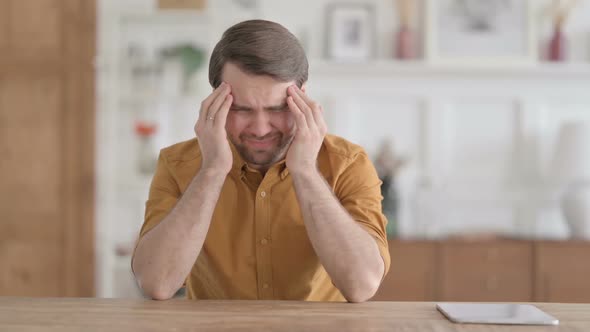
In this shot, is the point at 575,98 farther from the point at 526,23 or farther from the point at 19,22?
the point at 19,22

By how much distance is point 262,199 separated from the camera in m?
1.73

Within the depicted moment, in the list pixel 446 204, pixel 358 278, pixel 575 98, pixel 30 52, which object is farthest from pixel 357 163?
pixel 30 52

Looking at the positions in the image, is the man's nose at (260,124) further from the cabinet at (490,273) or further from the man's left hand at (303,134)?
the cabinet at (490,273)

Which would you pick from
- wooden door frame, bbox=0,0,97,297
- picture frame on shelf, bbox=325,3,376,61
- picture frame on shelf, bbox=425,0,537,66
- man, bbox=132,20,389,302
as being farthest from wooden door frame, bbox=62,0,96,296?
man, bbox=132,20,389,302

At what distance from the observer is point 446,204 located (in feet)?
12.2

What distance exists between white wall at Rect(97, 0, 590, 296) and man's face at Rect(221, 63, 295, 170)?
219 centimetres

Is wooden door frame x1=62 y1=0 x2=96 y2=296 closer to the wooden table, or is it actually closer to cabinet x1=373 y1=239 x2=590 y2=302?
cabinet x1=373 y1=239 x2=590 y2=302

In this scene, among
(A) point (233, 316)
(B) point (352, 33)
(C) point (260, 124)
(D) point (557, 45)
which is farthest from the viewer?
(B) point (352, 33)

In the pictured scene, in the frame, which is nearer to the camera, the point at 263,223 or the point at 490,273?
the point at 263,223

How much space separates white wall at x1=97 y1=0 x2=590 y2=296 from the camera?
388 cm

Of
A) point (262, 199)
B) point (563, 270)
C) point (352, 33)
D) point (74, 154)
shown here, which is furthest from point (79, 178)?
point (563, 270)

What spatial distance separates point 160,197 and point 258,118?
0.36 metres

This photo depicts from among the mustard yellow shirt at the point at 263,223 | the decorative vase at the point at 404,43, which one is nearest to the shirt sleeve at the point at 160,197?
the mustard yellow shirt at the point at 263,223

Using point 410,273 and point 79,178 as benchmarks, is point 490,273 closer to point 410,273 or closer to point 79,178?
point 410,273
